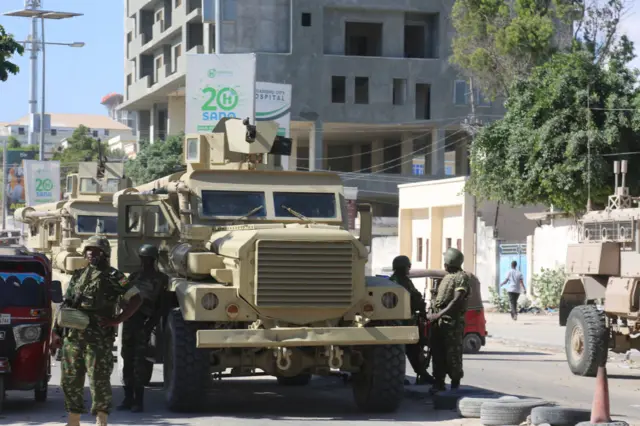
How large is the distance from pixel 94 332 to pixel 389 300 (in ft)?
11.6

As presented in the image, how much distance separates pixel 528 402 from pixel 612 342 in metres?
6.22

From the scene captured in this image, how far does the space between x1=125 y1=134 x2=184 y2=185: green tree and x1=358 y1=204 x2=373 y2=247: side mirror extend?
168 feet

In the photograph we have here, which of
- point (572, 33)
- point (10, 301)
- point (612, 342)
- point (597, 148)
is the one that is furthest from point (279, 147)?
point (572, 33)

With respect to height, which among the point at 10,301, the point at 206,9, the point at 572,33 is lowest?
the point at 10,301

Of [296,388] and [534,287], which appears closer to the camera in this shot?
[296,388]

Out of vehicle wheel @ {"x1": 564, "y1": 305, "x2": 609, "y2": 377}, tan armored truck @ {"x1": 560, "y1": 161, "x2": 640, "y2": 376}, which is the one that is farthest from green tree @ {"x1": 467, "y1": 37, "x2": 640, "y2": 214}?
vehicle wheel @ {"x1": 564, "y1": 305, "x2": 609, "y2": 377}

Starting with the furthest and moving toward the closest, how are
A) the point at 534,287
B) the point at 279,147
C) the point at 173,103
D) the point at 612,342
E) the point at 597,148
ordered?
the point at 173,103 < the point at 534,287 < the point at 597,148 < the point at 612,342 < the point at 279,147

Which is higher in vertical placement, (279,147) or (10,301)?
(279,147)

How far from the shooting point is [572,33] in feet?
147

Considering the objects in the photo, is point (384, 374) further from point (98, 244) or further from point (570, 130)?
point (570, 130)

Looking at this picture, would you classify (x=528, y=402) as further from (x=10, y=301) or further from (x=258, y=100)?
(x=258, y=100)

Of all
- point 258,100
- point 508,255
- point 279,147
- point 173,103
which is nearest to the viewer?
point 279,147

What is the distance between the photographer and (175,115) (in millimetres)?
74938

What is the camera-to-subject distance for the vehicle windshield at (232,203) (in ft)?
46.9
